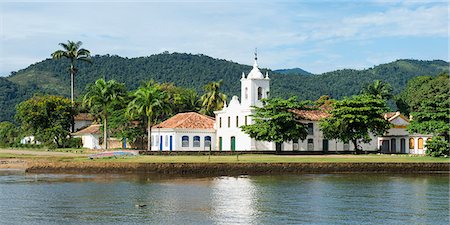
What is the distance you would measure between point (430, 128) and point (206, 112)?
3789 cm

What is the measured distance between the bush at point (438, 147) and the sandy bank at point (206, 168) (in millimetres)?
7947

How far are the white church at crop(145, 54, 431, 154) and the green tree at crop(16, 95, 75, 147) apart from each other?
15711 mm

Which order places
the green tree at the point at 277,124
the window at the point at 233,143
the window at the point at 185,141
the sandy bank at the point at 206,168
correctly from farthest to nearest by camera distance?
1. the window at the point at 185,141
2. the window at the point at 233,143
3. the green tree at the point at 277,124
4. the sandy bank at the point at 206,168

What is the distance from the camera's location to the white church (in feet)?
248

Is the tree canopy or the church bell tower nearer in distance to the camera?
the tree canopy

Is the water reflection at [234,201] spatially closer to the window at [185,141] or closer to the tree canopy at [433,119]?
the tree canopy at [433,119]

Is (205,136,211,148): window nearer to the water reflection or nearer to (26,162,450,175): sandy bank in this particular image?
(26,162,450,175): sandy bank

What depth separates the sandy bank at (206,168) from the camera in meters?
53.9

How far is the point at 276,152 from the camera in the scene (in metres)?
71.3

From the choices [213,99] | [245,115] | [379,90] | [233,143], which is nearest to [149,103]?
[233,143]

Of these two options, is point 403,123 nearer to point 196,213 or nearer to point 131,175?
point 131,175

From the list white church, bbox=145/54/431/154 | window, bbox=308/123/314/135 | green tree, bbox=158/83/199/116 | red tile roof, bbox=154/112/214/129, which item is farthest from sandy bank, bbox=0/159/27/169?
green tree, bbox=158/83/199/116

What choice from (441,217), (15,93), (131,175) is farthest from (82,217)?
(15,93)

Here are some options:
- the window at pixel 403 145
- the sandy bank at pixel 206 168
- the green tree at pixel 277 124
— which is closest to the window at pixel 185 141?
the green tree at pixel 277 124
